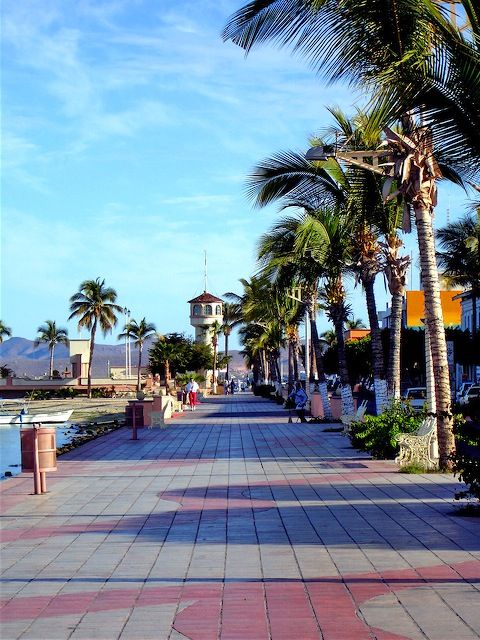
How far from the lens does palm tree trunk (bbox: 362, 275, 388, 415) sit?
22328 mm

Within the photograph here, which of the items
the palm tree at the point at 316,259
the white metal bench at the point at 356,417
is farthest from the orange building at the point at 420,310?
the white metal bench at the point at 356,417

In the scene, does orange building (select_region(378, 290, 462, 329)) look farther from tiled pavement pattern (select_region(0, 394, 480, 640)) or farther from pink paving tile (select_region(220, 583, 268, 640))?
pink paving tile (select_region(220, 583, 268, 640))

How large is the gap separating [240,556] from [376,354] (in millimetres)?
14825

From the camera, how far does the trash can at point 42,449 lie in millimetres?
13633

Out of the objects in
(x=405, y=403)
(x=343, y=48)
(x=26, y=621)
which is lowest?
(x=26, y=621)

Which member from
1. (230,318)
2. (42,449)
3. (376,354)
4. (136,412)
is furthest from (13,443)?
(230,318)

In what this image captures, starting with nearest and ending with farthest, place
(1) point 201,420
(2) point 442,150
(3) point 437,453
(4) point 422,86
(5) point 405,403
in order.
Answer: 1. (4) point 422,86
2. (2) point 442,150
3. (3) point 437,453
4. (5) point 405,403
5. (1) point 201,420

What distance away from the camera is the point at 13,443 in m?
32.5

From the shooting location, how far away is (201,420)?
3712cm

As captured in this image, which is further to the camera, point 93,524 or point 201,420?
point 201,420

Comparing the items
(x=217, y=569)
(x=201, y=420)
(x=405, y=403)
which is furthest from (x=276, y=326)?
(x=217, y=569)

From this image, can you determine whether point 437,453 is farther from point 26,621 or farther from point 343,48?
point 26,621

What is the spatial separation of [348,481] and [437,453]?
6.38 feet

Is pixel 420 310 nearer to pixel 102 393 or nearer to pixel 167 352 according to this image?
pixel 167 352
